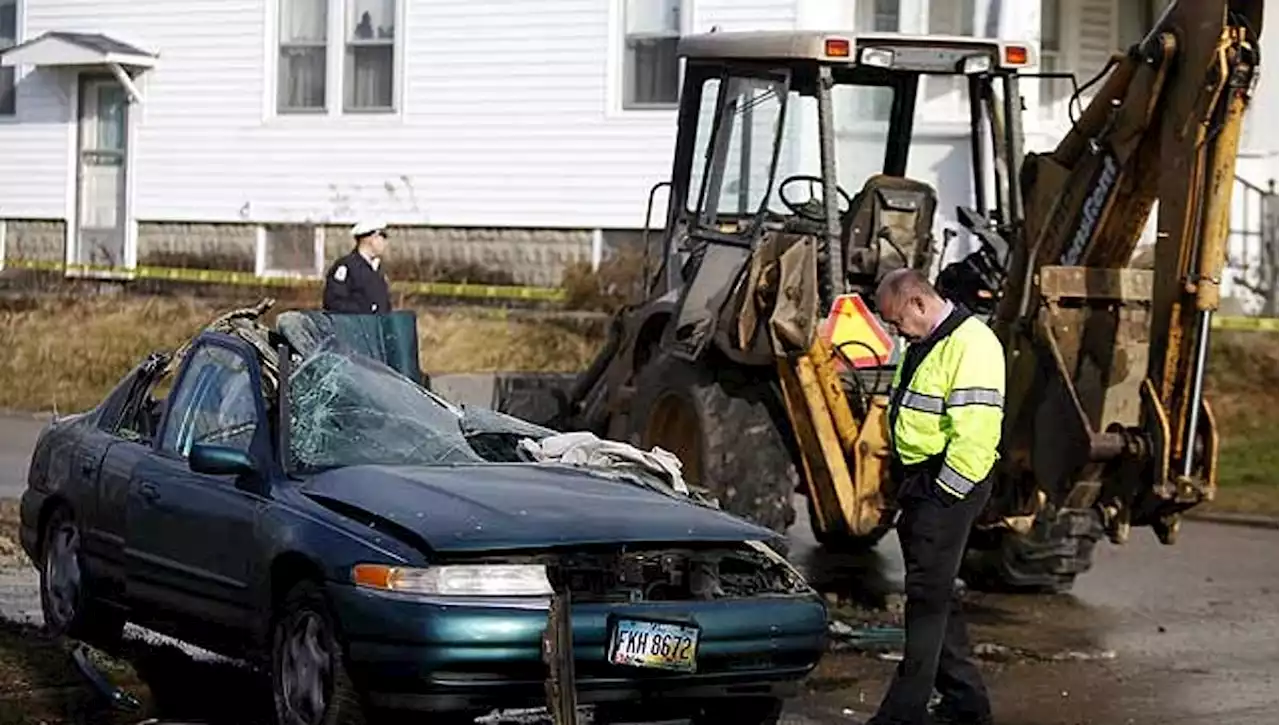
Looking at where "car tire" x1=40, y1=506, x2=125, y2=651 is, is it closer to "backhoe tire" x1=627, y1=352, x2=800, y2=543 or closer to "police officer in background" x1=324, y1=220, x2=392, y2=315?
"backhoe tire" x1=627, y1=352, x2=800, y2=543

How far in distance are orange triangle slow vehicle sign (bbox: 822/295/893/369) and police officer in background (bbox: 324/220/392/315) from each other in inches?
180

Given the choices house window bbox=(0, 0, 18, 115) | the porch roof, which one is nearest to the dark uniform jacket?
the porch roof

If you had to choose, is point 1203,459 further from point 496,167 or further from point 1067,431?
point 496,167

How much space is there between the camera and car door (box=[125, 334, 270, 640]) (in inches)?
367

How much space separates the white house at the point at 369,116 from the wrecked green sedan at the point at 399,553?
1397 centimetres

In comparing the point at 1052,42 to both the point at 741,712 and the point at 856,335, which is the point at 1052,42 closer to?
the point at 856,335

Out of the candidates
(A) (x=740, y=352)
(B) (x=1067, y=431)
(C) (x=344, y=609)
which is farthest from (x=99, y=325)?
(C) (x=344, y=609)

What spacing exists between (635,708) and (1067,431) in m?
3.45

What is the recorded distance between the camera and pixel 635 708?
8625 mm

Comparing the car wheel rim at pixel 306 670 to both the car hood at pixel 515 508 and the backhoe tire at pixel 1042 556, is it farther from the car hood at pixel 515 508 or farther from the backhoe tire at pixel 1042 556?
the backhoe tire at pixel 1042 556

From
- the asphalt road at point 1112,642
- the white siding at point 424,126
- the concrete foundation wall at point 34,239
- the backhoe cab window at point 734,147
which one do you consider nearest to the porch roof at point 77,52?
the white siding at point 424,126

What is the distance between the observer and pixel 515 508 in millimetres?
8711

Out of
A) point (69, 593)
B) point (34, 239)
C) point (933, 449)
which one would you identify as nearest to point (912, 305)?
A: point (933, 449)

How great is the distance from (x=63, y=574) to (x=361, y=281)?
568cm
